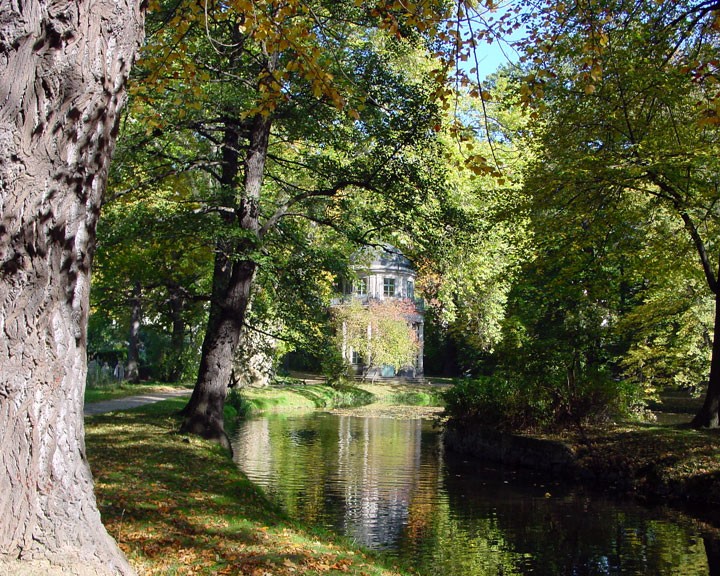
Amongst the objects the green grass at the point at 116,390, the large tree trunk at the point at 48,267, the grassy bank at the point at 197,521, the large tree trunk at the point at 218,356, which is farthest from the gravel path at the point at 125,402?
the large tree trunk at the point at 48,267

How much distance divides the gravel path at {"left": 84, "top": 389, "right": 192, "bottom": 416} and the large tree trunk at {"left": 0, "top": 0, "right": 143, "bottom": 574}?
13.3m

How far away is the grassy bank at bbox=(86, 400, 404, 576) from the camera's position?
601 cm

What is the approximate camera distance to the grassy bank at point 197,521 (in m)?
6.01

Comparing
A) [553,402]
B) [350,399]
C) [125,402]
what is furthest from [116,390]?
[553,402]

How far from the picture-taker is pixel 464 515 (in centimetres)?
1158

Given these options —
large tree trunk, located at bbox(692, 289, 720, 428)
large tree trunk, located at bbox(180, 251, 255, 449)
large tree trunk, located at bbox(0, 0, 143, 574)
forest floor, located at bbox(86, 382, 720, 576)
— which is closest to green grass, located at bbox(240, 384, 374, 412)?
forest floor, located at bbox(86, 382, 720, 576)

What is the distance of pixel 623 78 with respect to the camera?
47.1 feet

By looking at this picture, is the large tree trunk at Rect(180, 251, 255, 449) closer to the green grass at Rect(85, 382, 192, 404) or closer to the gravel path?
the gravel path

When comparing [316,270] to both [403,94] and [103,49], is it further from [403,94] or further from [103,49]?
[103,49]

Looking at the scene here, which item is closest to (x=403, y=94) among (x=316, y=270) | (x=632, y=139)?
(x=316, y=270)

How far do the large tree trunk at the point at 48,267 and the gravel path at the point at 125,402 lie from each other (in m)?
13.3

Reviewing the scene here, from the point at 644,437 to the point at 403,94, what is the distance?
28.2 feet

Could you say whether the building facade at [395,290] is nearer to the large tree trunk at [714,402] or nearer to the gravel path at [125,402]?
the gravel path at [125,402]

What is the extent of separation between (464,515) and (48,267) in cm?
906
